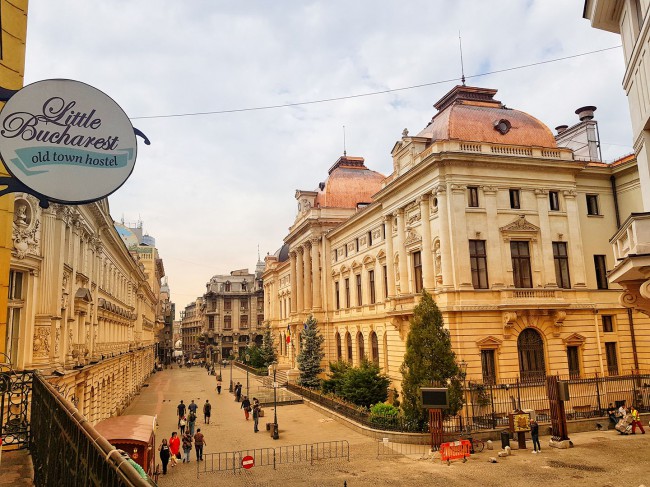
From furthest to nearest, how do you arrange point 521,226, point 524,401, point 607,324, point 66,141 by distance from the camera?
point 607,324 → point 521,226 → point 524,401 → point 66,141

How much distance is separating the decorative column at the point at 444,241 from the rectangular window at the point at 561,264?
7422mm

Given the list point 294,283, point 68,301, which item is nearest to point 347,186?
point 294,283

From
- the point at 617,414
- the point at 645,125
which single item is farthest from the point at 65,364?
the point at 617,414

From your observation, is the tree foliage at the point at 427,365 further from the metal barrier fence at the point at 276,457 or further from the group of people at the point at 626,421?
the group of people at the point at 626,421

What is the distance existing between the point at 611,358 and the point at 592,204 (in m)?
10.3

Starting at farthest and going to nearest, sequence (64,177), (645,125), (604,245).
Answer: (604,245) < (645,125) < (64,177)

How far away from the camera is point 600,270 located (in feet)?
112

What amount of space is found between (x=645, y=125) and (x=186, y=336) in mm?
158780

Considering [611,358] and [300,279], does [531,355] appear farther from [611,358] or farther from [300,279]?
[300,279]

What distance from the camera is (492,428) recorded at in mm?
24281

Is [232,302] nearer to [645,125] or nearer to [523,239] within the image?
[523,239]

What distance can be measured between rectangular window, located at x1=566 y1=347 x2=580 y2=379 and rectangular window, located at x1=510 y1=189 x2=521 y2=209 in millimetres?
9451

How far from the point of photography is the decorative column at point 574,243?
32.6 m

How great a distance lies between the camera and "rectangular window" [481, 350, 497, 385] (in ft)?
98.4
